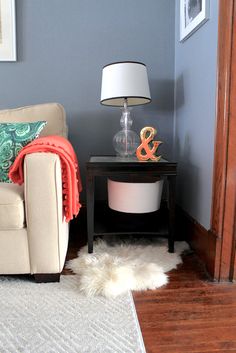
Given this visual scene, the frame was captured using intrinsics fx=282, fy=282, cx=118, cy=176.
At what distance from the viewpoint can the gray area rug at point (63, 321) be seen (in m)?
0.86

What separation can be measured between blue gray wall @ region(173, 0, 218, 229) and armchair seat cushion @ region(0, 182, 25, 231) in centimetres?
88

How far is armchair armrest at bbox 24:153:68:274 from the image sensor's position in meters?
1.11

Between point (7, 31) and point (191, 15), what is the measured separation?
1.18 meters

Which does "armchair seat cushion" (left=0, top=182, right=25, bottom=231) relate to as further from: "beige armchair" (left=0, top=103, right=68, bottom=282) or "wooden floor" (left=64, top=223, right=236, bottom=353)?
"wooden floor" (left=64, top=223, right=236, bottom=353)

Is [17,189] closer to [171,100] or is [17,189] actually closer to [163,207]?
[163,207]

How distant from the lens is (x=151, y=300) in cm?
111

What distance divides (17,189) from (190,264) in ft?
2.99

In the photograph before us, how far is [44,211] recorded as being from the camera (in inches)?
44.9

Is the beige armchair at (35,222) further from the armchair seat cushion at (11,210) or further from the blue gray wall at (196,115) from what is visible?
the blue gray wall at (196,115)

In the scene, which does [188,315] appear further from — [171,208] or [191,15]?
[191,15]

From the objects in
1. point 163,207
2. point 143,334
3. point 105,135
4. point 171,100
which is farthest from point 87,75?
point 143,334

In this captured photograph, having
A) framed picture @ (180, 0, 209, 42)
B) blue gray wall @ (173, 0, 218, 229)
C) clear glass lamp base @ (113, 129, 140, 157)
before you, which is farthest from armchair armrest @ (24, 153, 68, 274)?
framed picture @ (180, 0, 209, 42)

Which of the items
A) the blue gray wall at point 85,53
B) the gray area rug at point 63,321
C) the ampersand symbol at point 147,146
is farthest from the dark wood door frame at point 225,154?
the blue gray wall at point 85,53

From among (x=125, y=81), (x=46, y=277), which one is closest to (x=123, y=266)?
(x=46, y=277)
